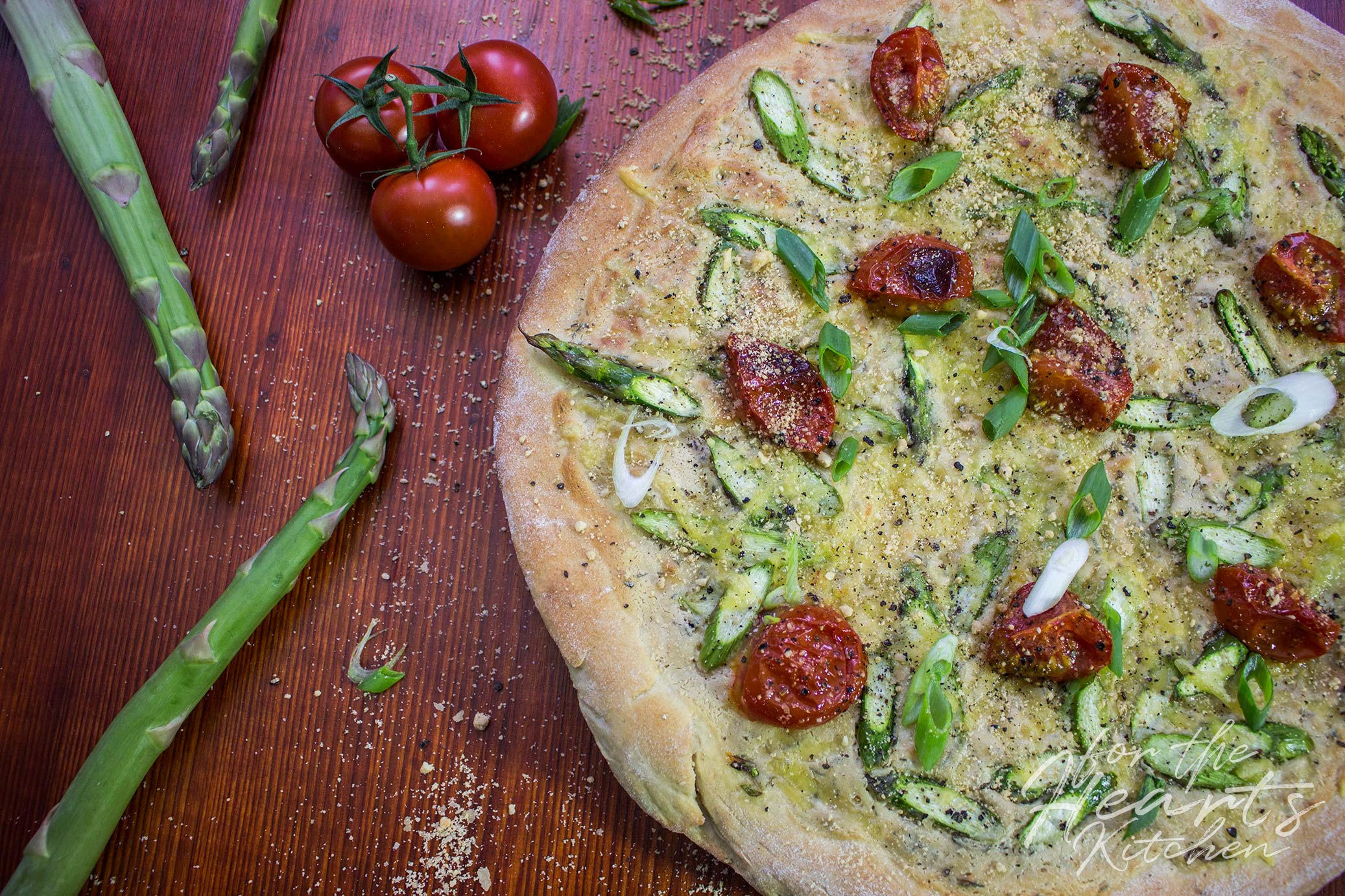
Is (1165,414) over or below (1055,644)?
over

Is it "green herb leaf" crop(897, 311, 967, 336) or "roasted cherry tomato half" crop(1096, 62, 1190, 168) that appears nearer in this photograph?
"green herb leaf" crop(897, 311, 967, 336)

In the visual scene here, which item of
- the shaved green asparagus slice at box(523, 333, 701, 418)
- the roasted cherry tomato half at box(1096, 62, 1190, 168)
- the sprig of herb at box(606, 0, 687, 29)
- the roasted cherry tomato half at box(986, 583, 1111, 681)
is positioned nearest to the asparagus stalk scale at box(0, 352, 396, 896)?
the shaved green asparagus slice at box(523, 333, 701, 418)

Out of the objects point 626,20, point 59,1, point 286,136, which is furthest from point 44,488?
point 626,20

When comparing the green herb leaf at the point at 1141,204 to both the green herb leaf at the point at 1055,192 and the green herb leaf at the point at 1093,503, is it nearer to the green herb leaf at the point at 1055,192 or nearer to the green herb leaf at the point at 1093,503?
the green herb leaf at the point at 1055,192

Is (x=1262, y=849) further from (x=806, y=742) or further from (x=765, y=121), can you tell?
(x=765, y=121)

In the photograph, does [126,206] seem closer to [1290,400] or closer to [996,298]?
[996,298]

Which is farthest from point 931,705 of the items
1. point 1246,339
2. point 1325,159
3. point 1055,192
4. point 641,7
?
point 641,7

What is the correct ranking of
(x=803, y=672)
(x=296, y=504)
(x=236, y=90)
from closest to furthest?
1. (x=803, y=672)
2. (x=296, y=504)
3. (x=236, y=90)

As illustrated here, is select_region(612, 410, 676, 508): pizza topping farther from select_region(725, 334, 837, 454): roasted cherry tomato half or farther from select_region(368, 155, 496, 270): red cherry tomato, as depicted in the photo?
select_region(368, 155, 496, 270): red cherry tomato
